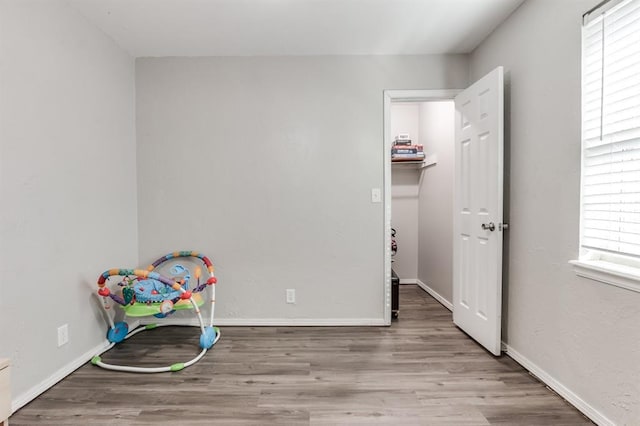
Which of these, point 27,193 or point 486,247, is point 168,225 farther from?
point 486,247

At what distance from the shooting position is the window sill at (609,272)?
54.6 inches

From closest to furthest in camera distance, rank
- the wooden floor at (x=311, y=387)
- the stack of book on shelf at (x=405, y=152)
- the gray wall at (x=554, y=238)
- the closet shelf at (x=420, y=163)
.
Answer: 1. the gray wall at (x=554, y=238)
2. the wooden floor at (x=311, y=387)
3. the closet shelf at (x=420, y=163)
4. the stack of book on shelf at (x=405, y=152)

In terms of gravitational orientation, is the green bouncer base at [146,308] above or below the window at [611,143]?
below

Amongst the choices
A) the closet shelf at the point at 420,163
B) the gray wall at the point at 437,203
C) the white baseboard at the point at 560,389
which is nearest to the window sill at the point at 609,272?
the white baseboard at the point at 560,389

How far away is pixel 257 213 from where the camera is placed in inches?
113

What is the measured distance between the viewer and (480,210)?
240 centimetres

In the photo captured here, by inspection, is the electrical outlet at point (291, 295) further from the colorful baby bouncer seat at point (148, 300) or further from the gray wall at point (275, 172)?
the colorful baby bouncer seat at point (148, 300)

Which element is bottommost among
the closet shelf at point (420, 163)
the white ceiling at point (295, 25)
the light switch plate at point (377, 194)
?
the light switch plate at point (377, 194)

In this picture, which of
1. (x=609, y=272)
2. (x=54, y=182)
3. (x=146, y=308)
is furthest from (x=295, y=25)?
(x=609, y=272)

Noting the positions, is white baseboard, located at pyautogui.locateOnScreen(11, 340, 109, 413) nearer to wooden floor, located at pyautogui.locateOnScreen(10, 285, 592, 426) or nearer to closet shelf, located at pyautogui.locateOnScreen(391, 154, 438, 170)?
wooden floor, located at pyautogui.locateOnScreen(10, 285, 592, 426)

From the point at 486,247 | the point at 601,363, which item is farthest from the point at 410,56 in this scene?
the point at 601,363

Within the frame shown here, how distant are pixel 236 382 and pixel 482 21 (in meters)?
2.98

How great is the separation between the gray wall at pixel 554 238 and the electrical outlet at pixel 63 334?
9.77 ft

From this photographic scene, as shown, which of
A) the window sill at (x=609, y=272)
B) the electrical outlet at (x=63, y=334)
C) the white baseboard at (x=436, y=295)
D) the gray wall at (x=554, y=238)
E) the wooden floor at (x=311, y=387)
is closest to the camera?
the window sill at (x=609, y=272)
